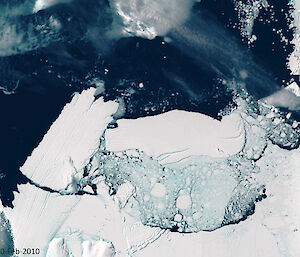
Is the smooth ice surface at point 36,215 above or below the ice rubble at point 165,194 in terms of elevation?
below

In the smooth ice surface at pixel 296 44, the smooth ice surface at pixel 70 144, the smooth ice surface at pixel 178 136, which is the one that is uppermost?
the smooth ice surface at pixel 296 44

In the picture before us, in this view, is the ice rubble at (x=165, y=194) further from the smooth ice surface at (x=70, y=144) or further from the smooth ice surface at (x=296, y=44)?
the smooth ice surface at (x=296, y=44)

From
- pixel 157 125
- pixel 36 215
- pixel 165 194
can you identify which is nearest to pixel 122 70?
pixel 157 125

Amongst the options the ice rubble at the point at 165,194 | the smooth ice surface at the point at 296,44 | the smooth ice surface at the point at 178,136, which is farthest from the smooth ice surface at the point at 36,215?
the smooth ice surface at the point at 296,44

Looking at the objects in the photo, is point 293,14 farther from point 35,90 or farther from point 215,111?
point 35,90

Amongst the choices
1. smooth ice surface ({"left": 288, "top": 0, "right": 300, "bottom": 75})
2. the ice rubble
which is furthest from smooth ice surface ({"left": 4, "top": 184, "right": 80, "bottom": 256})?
smooth ice surface ({"left": 288, "top": 0, "right": 300, "bottom": 75})

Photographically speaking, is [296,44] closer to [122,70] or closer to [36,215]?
[122,70]
